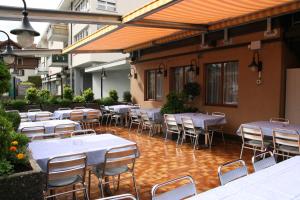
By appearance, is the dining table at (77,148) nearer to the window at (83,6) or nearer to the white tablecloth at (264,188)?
the white tablecloth at (264,188)

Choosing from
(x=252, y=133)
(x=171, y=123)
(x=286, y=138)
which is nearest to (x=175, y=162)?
(x=252, y=133)

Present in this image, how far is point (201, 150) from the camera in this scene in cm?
727

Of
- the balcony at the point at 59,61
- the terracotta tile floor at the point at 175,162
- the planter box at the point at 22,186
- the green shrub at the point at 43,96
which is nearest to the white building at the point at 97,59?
the balcony at the point at 59,61

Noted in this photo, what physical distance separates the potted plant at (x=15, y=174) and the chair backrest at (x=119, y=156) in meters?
1.02

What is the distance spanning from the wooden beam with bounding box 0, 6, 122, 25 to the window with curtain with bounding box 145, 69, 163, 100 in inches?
236

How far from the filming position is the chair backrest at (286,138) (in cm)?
503

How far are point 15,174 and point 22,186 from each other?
0.43 feet

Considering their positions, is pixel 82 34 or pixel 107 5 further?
pixel 82 34

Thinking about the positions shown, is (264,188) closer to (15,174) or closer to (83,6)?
(15,174)

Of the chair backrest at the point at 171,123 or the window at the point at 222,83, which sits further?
the window at the point at 222,83

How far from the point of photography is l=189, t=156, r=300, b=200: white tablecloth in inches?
81.8

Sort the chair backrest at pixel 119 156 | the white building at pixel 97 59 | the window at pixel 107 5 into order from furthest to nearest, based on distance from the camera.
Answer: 1. the window at pixel 107 5
2. the white building at pixel 97 59
3. the chair backrest at pixel 119 156

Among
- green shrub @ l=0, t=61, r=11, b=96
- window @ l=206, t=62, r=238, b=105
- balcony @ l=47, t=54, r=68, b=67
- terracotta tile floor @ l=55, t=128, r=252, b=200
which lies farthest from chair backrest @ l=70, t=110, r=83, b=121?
balcony @ l=47, t=54, r=68, b=67

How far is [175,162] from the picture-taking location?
20.2ft
